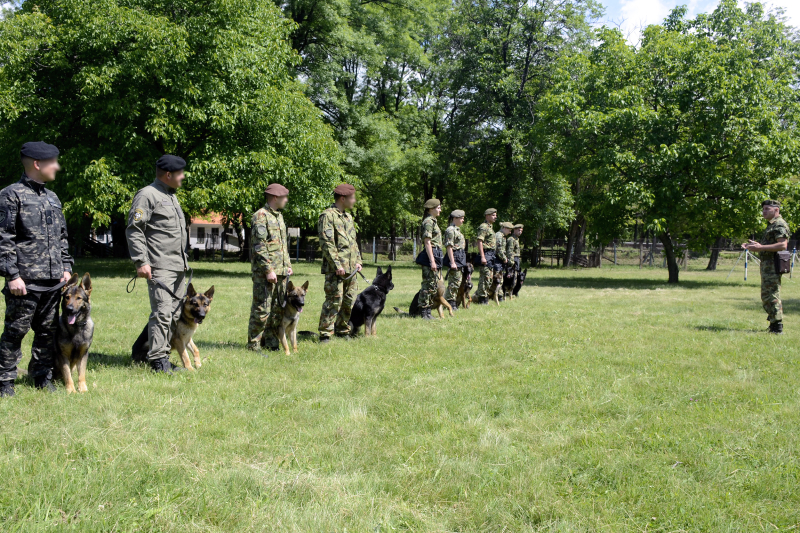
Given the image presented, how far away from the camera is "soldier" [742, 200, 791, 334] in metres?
8.64

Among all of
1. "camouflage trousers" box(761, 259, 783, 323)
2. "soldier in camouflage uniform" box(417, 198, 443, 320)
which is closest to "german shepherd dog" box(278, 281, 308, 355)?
"soldier in camouflage uniform" box(417, 198, 443, 320)

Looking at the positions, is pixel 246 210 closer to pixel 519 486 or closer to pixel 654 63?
pixel 654 63

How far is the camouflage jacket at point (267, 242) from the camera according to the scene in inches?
258

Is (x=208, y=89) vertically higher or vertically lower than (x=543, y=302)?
higher

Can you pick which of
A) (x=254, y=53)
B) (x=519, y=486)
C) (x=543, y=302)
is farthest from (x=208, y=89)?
(x=519, y=486)

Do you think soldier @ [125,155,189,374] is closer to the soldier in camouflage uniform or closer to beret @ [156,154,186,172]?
beret @ [156,154,186,172]

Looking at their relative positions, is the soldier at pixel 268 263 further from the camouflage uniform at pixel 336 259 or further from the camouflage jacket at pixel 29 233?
the camouflage jacket at pixel 29 233

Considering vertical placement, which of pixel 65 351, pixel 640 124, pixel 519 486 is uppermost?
pixel 640 124

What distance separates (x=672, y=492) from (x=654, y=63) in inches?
844

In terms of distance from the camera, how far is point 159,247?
18.3 feet

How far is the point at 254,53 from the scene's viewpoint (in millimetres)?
19266

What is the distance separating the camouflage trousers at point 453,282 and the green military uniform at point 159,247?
636 centimetres

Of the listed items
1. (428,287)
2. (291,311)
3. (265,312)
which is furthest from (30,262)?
(428,287)

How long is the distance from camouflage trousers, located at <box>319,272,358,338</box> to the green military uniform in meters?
2.12
